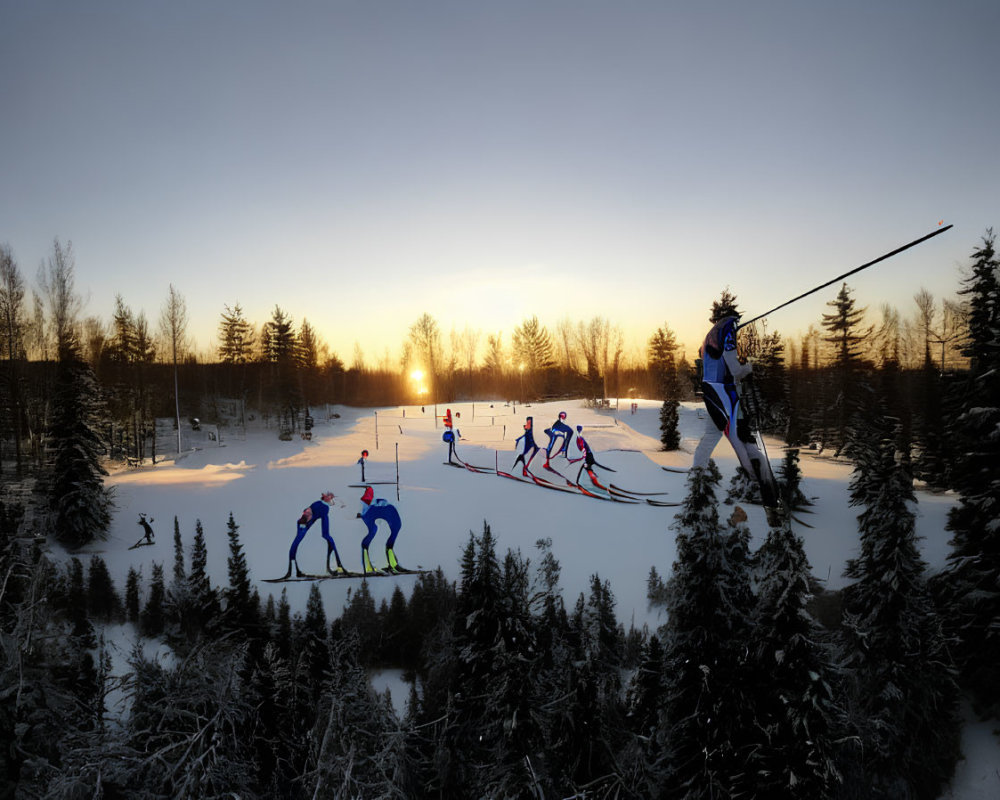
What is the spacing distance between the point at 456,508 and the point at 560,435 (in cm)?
274

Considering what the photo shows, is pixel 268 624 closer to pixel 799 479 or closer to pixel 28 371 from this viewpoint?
pixel 28 371

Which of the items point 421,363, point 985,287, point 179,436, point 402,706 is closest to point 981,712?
point 985,287

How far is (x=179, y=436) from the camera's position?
34.9ft

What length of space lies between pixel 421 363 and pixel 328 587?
223 inches

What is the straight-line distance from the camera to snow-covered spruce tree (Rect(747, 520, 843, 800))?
5.03 m

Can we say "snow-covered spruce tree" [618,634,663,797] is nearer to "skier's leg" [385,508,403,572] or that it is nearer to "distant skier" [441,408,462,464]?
"skier's leg" [385,508,403,572]

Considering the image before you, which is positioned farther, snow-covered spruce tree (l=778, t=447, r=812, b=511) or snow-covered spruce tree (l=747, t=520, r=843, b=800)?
snow-covered spruce tree (l=778, t=447, r=812, b=511)

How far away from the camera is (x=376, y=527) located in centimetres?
911

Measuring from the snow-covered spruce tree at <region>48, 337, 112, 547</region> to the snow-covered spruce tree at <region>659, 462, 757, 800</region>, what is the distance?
10.9 m

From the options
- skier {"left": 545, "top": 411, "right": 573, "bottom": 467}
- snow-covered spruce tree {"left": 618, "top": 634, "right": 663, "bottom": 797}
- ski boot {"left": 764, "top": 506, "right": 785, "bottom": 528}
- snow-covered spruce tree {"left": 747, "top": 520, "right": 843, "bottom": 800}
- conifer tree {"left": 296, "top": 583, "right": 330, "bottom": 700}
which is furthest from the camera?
skier {"left": 545, "top": 411, "right": 573, "bottom": 467}

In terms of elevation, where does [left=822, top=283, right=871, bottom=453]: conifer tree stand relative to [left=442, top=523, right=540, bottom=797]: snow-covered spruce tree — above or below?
above

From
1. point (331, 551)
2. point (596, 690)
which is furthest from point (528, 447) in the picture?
point (596, 690)

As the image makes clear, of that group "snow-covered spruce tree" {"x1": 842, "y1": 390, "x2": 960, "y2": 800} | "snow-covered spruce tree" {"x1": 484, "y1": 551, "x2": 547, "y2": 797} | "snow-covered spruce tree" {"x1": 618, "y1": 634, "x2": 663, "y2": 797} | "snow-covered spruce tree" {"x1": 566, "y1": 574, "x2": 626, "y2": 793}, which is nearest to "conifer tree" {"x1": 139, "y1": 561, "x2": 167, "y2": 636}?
"snow-covered spruce tree" {"x1": 484, "y1": 551, "x2": 547, "y2": 797}

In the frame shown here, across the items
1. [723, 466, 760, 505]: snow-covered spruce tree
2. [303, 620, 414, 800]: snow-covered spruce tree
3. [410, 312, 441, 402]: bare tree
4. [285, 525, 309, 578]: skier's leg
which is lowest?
[303, 620, 414, 800]: snow-covered spruce tree
